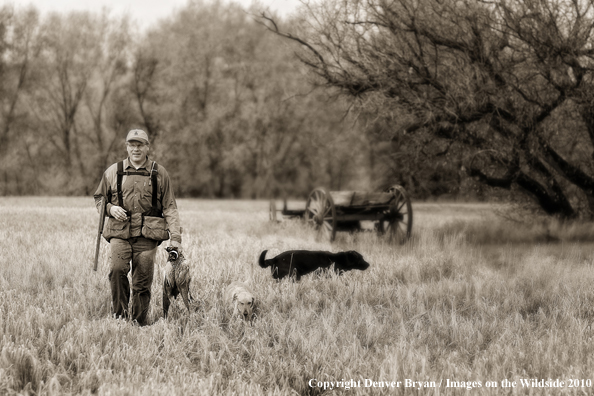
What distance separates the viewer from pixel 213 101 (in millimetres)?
30266

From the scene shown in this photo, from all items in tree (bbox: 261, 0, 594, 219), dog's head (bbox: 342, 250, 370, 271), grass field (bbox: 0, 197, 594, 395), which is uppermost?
tree (bbox: 261, 0, 594, 219)

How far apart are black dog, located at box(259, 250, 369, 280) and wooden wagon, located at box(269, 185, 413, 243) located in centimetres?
258

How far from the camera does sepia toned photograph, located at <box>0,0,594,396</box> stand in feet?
11.8

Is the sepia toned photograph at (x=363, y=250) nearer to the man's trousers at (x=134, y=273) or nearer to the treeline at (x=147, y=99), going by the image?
the man's trousers at (x=134, y=273)

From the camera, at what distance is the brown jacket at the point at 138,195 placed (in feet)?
13.3

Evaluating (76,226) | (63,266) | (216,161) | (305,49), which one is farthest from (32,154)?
(63,266)

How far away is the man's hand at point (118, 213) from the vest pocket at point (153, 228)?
0.59 feet

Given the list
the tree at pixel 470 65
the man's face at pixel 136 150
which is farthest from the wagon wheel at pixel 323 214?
the man's face at pixel 136 150

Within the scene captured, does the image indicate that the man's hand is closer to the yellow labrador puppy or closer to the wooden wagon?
the yellow labrador puppy

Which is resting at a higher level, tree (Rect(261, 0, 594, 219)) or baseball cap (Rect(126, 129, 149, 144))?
tree (Rect(261, 0, 594, 219))

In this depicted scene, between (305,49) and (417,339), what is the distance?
7.57 m

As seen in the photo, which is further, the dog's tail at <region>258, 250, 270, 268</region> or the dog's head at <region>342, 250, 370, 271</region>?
the dog's head at <region>342, 250, 370, 271</region>

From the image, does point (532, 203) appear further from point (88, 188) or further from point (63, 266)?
point (88, 188)

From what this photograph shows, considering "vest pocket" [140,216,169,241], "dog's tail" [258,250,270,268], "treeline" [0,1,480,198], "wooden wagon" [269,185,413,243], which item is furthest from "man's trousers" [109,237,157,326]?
"treeline" [0,1,480,198]
